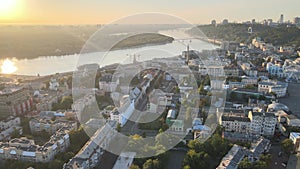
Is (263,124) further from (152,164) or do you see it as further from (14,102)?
(14,102)

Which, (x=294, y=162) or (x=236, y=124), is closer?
(x=294, y=162)

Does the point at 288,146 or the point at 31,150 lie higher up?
the point at 31,150

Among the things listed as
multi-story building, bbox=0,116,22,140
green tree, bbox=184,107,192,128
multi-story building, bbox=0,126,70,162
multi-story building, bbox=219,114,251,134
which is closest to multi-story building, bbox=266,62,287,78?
multi-story building, bbox=219,114,251,134

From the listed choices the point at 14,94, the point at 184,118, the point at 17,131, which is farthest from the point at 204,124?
the point at 14,94

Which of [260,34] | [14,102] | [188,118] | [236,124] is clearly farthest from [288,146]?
[260,34]

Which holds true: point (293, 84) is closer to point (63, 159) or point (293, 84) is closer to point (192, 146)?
point (192, 146)

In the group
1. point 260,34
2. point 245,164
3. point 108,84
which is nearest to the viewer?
point 245,164
